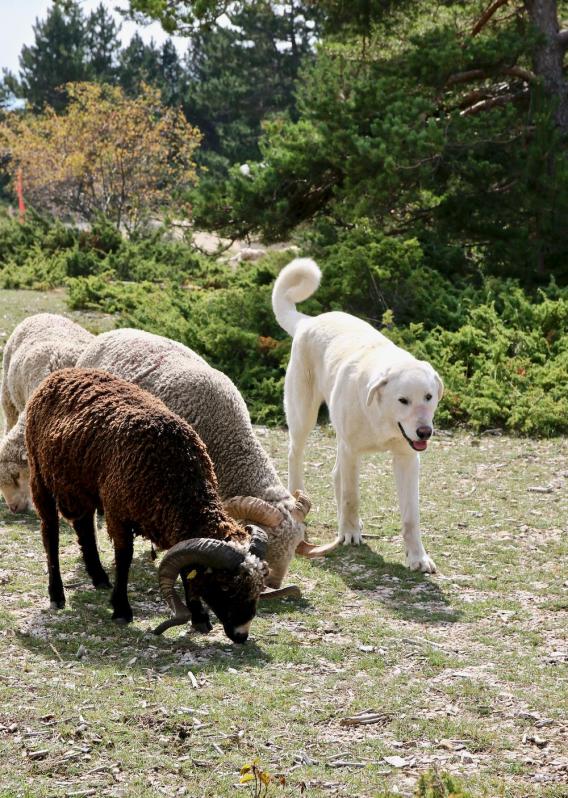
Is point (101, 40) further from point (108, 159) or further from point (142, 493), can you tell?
point (142, 493)

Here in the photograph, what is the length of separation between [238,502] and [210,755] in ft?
6.61

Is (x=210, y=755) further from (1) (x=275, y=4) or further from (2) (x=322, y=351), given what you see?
(1) (x=275, y=4)

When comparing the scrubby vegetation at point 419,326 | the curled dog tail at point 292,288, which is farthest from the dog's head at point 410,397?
the scrubby vegetation at point 419,326

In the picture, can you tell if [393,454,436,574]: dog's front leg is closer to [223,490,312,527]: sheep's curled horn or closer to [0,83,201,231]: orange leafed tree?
[223,490,312,527]: sheep's curled horn

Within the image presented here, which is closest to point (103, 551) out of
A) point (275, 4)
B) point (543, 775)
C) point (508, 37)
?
point (543, 775)

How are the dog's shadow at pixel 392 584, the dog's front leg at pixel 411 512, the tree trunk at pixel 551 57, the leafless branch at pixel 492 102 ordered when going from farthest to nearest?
the leafless branch at pixel 492 102 → the tree trunk at pixel 551 57 → the dog's front leg at pixel 411 512 → the dog's shadow at pixel 392 584

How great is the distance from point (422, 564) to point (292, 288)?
3.08 m

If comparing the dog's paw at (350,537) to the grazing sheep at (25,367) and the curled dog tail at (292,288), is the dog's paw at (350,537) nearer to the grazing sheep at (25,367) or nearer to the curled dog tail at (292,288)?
the curled dog tail at (292,288)

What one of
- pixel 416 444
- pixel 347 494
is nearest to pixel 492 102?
pixel 347 494

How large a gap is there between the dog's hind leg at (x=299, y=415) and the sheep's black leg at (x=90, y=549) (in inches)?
95.9

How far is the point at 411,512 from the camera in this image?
7.82 metres

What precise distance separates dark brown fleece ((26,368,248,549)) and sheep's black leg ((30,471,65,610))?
0.07m

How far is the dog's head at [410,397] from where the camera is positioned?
7.25 meters

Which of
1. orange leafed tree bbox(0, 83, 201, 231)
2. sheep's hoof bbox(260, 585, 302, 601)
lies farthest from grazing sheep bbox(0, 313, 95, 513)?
orange leafed tree bbox(0, 83, 201, 231)
